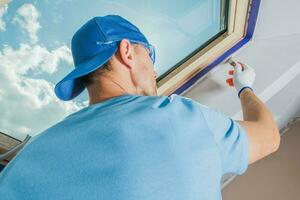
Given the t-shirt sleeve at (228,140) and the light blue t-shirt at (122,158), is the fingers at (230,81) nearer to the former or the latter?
the t-shirt sleeve at (228,140)

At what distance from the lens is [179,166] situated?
89cm

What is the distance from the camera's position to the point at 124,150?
33.4 inches

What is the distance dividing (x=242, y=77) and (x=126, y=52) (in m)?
0.74

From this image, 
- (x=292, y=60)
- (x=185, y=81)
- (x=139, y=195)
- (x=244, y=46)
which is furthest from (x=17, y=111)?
(x=292, y=60)

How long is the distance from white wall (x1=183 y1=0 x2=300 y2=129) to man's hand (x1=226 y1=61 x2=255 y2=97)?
0.09 meters

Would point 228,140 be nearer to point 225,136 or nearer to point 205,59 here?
point 225,136

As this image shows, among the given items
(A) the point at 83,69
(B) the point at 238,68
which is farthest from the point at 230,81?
(A) the point at 83,69

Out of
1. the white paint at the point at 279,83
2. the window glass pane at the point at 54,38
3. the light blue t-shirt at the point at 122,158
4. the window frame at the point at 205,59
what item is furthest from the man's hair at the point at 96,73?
the white paint at the point at 279,83

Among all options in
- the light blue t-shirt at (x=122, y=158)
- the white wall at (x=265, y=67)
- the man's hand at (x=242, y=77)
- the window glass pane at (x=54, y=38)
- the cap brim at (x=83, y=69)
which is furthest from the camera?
the white wall at (x=265, y=67)

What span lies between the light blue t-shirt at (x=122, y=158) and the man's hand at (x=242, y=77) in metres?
0.76

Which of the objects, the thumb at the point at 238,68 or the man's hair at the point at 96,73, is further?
the thumb at the point at 238,68

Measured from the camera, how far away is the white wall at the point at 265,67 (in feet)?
5.84

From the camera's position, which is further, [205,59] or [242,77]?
[205,59]

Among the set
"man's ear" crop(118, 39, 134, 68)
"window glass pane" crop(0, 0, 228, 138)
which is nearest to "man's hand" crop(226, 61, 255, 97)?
"window glass pane" crop(0, 0, 228, 138)
